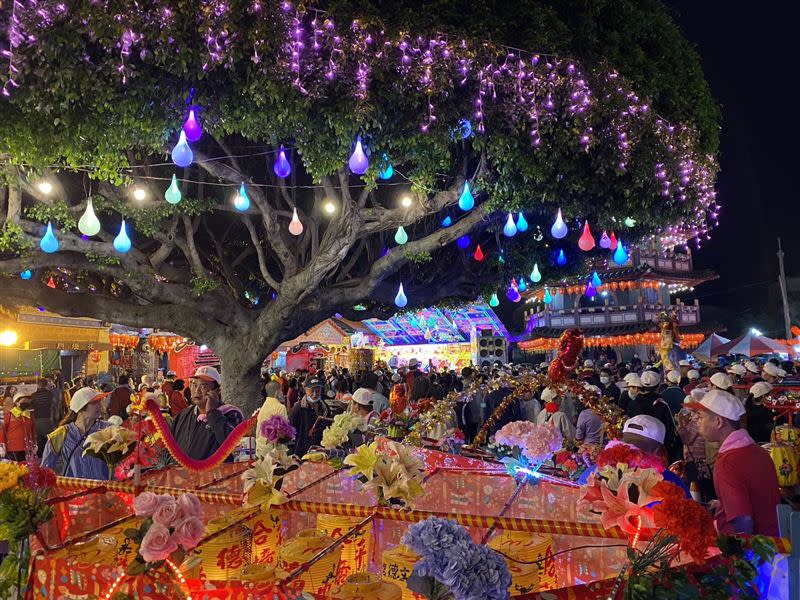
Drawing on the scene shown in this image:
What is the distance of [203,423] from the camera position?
5.66 m

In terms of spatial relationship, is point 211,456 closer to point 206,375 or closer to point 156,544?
point 206,375

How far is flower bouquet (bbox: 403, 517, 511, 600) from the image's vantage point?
6.69 ft

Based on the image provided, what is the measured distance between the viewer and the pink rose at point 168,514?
2.62 meters

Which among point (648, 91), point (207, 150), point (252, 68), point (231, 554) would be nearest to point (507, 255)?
point (648, 91)

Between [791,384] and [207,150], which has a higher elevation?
[207,150]

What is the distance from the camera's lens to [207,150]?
431 inches

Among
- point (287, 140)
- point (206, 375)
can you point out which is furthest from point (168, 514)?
point (287, 140)

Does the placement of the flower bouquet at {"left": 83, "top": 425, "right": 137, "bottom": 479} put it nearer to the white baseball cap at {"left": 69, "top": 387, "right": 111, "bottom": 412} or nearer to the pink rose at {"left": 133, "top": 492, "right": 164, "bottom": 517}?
the white baseball cap at {"left": 69, "top": 387, "right": 111, "bottom": 412}

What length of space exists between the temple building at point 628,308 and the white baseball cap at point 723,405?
1239 inches

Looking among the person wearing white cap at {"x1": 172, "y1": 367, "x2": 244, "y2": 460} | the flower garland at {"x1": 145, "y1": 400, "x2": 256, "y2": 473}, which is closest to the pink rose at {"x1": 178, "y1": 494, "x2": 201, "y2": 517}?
the flower garland at {"x1": 145, "y1": 400, "x2": 256, "y2": 473}

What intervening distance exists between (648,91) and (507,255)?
18.5ft

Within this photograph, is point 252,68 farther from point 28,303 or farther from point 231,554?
point 28,303

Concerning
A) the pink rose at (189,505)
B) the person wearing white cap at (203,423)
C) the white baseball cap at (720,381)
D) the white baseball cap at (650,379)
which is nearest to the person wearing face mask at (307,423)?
the person wearing white cap at (203,423)

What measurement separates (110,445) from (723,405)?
169 inches
